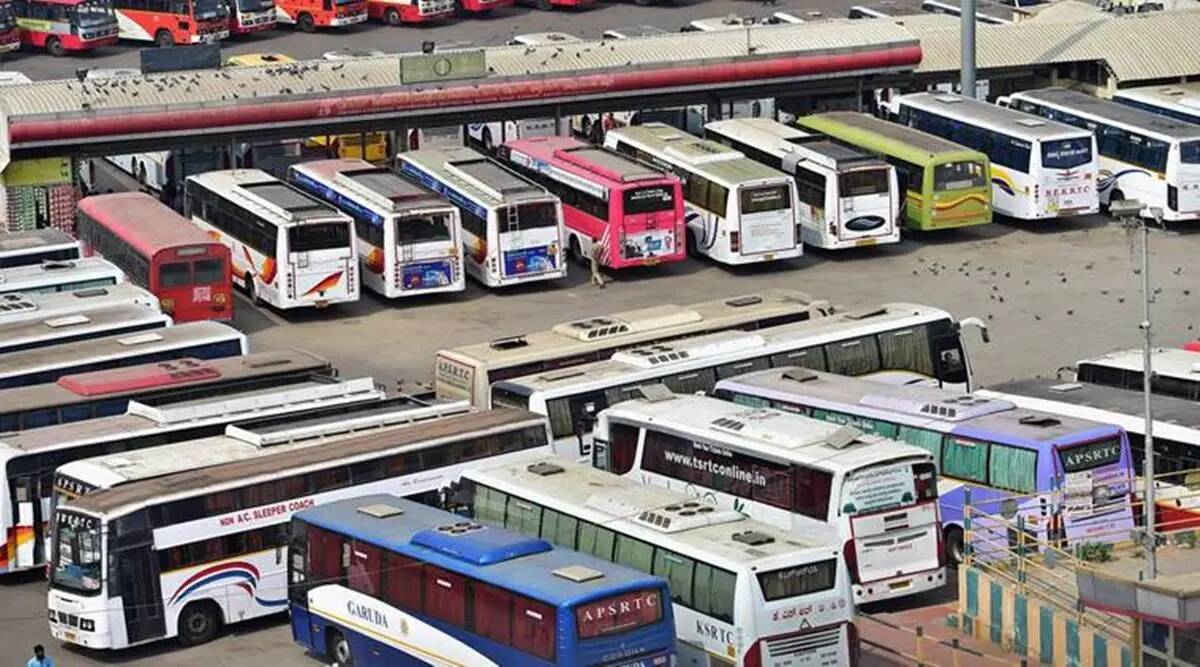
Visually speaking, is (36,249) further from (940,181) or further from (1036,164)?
(1036,164)

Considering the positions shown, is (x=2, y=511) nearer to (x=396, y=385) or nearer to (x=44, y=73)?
(x=396, y=385)

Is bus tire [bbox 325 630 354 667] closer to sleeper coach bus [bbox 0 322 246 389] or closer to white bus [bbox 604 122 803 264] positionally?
sleeper coach bus [bbox 0 322 246 389]

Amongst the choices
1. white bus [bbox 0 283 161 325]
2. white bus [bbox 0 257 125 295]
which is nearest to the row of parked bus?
white bus [bbox 0 283 161 325]

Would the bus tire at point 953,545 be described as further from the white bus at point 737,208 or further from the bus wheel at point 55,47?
the bus wheel at point 55,47

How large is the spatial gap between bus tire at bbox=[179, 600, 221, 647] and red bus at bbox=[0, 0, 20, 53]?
4355 cm

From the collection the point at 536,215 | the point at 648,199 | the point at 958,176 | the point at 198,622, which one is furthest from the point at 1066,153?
the point at 198,622

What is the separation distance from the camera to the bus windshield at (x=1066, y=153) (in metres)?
55.6

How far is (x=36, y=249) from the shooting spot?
49.2 meters

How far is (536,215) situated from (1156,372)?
15943 mm

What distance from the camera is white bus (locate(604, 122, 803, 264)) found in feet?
173

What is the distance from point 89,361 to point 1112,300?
2079cm

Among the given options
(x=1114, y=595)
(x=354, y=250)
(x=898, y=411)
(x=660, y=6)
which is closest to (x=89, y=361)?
(x=354, y=250)

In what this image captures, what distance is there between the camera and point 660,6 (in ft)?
262

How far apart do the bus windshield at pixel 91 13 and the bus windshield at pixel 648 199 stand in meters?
27.2
